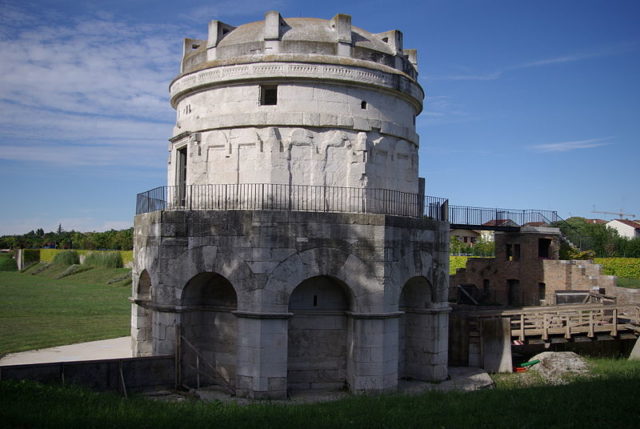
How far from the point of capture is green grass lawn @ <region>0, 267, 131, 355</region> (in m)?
25.6

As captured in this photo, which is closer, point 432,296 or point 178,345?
point 178,345

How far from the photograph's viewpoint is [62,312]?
1379 inches

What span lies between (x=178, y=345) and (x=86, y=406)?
4.99m

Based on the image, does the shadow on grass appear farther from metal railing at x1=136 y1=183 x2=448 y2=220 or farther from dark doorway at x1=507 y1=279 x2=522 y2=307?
dark doorway at x1=507 y1=279 x2=522 y2=307

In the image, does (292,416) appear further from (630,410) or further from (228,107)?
(228,107)

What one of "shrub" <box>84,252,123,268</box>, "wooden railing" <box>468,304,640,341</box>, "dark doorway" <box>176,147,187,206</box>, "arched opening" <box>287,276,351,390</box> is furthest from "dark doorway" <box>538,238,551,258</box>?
"shrub" <box>84,252,123,268</box>

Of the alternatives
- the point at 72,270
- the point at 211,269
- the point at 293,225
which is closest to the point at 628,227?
the point at 72,270

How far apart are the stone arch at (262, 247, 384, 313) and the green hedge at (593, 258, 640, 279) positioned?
84.0 feet

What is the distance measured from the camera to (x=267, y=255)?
15555mm

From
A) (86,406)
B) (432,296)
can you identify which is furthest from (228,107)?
(86,406)

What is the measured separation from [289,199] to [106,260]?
5629 centimetres

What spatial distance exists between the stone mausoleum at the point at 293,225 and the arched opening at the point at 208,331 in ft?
0.14

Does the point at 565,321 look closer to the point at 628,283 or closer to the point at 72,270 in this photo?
the point at 628,283

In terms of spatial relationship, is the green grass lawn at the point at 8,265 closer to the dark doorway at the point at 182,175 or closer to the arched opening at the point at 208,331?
the dark doorway at the point at 182,175
